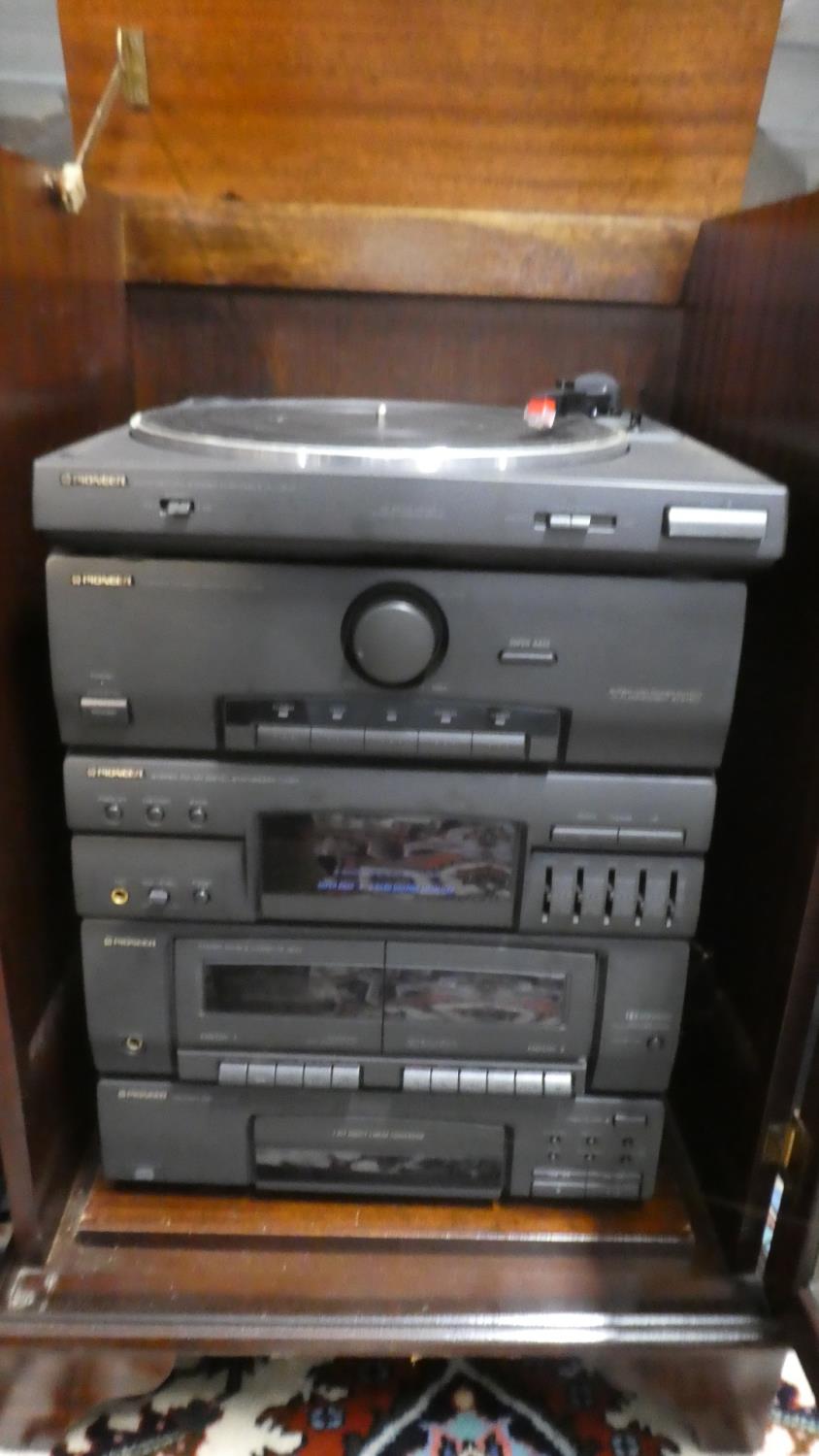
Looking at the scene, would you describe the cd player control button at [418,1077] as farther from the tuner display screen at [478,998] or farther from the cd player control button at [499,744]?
the cd player control button at [499,744]

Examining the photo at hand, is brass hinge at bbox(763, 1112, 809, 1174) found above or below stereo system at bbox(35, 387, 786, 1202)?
below

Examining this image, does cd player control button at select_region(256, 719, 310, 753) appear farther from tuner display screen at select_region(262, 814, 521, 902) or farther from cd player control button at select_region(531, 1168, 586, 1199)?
cd player control button at select_region(531, 1168, 586, 1199)

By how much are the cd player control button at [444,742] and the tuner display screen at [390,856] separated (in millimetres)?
56

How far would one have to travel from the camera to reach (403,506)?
1.82ft

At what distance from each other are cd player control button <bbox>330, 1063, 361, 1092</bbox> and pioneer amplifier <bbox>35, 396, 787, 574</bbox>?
0.38 metres

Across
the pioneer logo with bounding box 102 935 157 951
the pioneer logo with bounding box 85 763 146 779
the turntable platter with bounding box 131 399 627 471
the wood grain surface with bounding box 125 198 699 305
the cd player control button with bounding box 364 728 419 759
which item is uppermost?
the wood grain surface with bounding box 125 198 699 305

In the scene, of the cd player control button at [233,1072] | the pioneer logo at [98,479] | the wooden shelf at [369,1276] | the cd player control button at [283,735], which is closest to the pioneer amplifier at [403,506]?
the pioneer logo at [98,479]

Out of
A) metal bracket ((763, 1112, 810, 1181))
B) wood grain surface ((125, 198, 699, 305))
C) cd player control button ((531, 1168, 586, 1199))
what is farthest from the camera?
wood grain surface ((125, 198, 699, 305))

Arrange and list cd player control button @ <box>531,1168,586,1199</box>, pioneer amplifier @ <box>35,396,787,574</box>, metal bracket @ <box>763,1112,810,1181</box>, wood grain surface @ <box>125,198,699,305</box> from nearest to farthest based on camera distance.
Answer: pioneer amplifier @ <box>35,396,787,574</box>, metal bracket @ <box>763,1112,810,1181</box>, cd player control button @ <box>531,1168,586,1199</box>, wood grain surface @ <box>125,198,699,305</box>

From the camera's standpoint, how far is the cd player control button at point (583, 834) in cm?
65

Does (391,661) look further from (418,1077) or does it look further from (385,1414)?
(385,1414)

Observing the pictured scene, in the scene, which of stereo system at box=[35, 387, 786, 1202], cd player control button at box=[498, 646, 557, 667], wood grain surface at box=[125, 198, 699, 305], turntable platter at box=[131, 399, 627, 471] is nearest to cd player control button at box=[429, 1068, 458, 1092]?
stereo system at box=[35, 387, 786, 1202]

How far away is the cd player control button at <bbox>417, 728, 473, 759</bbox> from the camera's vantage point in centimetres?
62

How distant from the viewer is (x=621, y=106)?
864 mm
